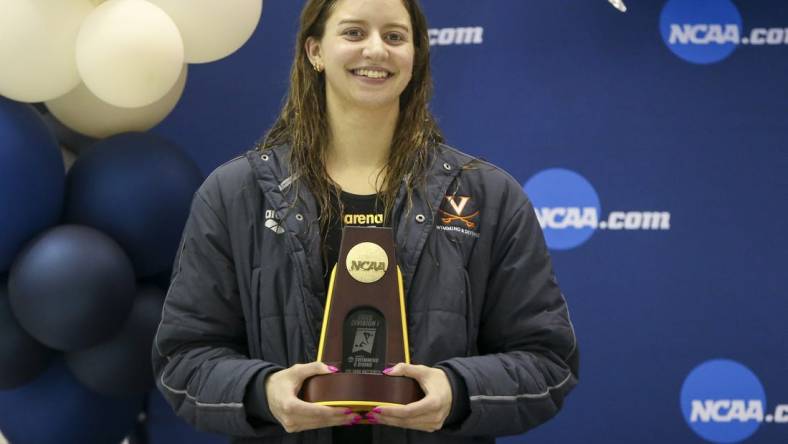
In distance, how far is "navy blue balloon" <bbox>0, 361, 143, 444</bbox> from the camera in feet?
8.31

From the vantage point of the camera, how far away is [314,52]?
186 cm

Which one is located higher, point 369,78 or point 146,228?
point 369,78

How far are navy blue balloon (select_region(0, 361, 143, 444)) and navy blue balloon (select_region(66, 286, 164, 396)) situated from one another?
0.14ft

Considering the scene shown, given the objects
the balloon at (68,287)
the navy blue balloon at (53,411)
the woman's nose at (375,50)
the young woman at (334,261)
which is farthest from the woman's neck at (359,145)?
the navy blue balloon at (53,411)

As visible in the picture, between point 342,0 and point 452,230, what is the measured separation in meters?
0.42

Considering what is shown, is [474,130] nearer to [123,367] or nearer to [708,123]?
[708,123]

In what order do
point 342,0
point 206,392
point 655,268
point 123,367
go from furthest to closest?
point 655,268 < point 123,367 < point 342,0 < point 206,392

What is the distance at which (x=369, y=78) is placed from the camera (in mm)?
1735

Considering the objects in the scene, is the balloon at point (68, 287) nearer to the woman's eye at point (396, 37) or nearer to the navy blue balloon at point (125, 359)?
the navy blue balloon at point (125, 359)

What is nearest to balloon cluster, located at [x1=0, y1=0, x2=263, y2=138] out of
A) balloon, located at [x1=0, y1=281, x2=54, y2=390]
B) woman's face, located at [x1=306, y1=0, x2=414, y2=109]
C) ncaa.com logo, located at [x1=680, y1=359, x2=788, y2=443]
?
balloon, located at [x1=0, y1=281, x2=54, y2=390]

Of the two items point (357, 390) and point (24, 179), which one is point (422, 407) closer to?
point (357, 390)

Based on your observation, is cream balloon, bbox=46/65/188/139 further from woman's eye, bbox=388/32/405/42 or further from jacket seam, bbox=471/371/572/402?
jacket seam, bbox=471/371/572/402

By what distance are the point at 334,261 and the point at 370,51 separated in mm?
338

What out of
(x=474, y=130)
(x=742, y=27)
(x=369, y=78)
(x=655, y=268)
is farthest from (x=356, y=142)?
(x=742, y=27)
